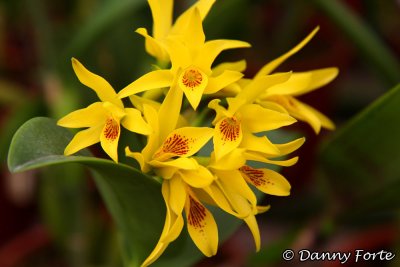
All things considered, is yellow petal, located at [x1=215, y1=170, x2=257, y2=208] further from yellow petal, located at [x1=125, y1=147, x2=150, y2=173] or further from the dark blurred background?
the dark blurred background

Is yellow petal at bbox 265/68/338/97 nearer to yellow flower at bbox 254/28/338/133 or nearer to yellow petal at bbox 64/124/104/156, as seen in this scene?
yellow flower at bbox 254/28/338/133

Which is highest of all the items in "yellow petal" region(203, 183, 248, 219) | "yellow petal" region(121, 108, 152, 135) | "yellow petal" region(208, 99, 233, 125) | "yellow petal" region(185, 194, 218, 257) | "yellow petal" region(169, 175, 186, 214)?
"yellow petal" region(121, 108, 152, 135)

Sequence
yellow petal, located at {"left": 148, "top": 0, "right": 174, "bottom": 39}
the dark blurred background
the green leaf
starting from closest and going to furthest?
the green leaf, yellow petal, located at {"left": 148, "top": 0, "right": 174, "bottom": 39}, the dark blurred background

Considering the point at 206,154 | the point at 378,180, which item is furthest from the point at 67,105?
the point at 378,180

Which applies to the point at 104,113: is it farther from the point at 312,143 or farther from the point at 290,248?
the point at 312,143

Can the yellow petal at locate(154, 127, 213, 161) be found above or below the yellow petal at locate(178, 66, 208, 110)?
below

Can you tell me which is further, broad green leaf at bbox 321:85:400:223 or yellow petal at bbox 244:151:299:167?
broad green leaf at bbox 321:85:400:223

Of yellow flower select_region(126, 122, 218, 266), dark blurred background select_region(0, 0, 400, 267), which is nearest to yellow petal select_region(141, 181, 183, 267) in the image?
yellow flower select_region(126, 122, 218, 266)

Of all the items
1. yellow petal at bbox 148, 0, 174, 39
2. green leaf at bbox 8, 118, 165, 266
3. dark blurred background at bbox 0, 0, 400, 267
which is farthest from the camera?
dark blurred background at bbox 0, 0, 400, 267

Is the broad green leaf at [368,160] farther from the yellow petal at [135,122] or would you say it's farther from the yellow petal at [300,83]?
the yellow petal at [135,122]
